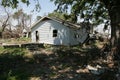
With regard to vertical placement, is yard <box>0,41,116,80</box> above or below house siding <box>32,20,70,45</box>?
below

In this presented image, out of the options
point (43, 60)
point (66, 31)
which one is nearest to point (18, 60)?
point (43, 60)

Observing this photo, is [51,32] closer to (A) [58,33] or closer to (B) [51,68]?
(A) [58,33]

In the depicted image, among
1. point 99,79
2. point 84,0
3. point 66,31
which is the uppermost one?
point 84,0

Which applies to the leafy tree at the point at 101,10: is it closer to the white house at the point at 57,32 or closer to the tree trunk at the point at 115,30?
the tree trunk at the point at 115,30

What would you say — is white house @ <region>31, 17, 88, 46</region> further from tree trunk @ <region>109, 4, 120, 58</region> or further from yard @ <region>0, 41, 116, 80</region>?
tree trunk @ <region>109, 4, 120, 58</region>

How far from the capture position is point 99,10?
2152 centimetres

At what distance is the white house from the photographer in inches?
1174

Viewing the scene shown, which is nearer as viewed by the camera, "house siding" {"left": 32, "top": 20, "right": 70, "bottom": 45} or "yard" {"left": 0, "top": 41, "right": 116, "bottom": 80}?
"yard" {"left": 0, "top": 41, "right": 116, "bottom": 80}

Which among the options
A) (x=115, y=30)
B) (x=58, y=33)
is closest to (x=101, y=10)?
(x=115, y=30)

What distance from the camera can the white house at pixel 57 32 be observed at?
29828mm

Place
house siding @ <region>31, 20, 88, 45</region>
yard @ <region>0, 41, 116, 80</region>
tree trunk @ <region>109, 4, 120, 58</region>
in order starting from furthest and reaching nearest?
1. house siding @ <region>31, 20, 88, 45</region>
2. tree trunk @ <region>109, 4, 120, 58</region>
3. yard @ <region>0, 41, 116, 80</region>

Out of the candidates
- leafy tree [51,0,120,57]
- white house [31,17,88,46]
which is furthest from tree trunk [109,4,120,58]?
white house [31,17,88,46]

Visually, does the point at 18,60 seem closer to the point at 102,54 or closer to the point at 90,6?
the point at 102,54

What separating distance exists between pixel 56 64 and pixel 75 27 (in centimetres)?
1576
